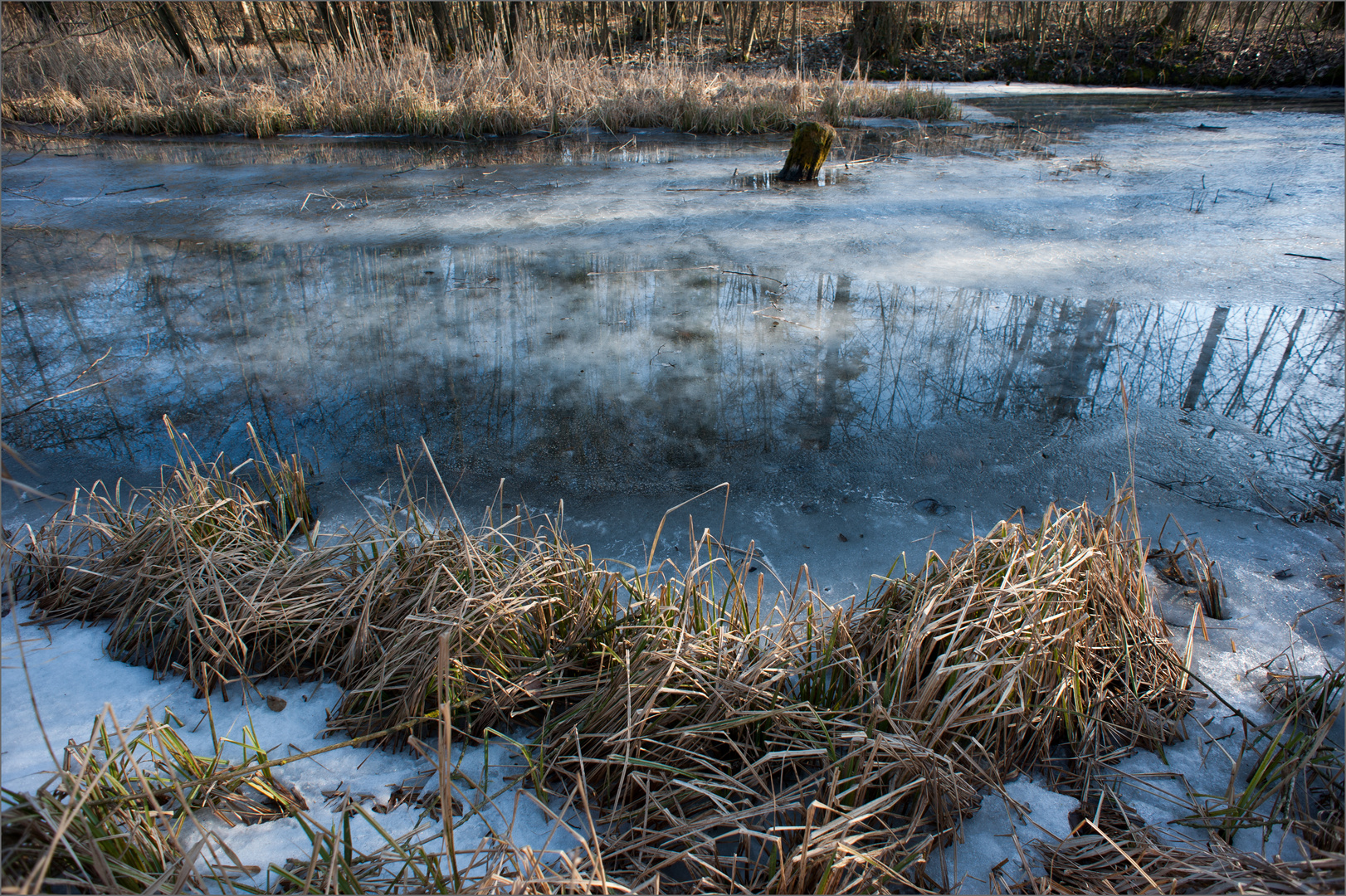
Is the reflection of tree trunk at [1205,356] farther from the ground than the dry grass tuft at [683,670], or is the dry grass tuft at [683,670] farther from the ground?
the reflection of tree trunk at [1205,356]

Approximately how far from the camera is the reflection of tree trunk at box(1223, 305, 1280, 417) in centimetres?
345

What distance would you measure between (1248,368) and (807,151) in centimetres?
455

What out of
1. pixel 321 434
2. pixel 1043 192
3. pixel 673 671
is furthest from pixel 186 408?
pixel 1043 192

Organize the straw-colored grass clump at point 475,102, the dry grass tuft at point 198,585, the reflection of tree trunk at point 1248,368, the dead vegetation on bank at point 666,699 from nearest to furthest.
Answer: the dead vegetation on bank at point 666,699 < the dry grass tuft at point 198,585 < the reflection of tree trunk at point 1248,368 < the straw-colored grass clump at point 475,102

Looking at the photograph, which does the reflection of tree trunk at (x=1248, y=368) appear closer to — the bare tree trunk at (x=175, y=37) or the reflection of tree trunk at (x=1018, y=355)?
the reflection of tree trunk at (x=1018, y=355)

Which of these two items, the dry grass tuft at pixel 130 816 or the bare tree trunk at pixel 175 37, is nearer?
the dry grass tuft at pixel 130 816

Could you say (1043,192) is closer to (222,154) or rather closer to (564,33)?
(222,154)

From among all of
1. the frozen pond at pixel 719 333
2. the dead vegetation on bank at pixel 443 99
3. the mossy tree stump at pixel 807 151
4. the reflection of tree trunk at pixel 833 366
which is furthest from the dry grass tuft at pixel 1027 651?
the dead vegetation on bank at pixel 443 99

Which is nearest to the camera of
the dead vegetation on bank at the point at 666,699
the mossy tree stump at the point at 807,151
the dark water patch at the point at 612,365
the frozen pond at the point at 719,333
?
the dead vegetation on bank at the point at 666,699

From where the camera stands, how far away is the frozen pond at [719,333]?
312 cm

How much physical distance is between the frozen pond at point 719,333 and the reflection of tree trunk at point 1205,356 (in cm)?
2

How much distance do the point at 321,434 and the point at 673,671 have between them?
2.31m

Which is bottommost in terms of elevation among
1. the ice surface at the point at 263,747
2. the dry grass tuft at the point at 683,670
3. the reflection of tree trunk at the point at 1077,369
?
the ice surface at the point at 263,747

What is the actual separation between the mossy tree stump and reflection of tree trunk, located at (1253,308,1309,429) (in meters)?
4.19
